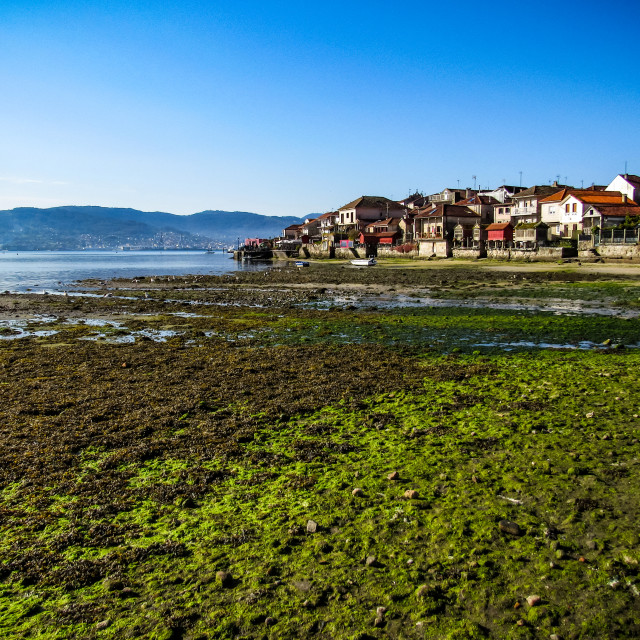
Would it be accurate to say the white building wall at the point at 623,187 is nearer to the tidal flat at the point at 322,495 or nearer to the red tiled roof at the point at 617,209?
the red tiled roof at the point at 617,209

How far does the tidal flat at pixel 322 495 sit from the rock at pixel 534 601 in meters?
0.05

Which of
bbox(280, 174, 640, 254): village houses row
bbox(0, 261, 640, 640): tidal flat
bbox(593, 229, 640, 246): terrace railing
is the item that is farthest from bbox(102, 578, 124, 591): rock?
bbox(280, 174, 640, 254): village houses row

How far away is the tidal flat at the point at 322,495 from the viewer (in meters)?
4.84

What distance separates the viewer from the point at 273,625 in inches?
183

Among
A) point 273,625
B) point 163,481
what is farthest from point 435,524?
point 163,481

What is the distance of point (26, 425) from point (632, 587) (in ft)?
33.8

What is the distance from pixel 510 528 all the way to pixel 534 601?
4.09ft

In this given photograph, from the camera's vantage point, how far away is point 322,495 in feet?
23.3

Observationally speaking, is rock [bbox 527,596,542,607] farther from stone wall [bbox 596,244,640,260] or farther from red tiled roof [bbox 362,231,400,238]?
red tiled roof [bbox 362,231,400,238]

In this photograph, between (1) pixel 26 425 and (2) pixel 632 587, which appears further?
(1) pixel 26 425

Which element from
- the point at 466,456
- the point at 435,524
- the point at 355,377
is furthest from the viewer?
the point at 355,377

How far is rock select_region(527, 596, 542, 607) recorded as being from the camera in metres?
4.80

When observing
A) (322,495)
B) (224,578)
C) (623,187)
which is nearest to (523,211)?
(623,187)

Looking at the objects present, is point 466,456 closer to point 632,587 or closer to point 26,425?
point 632,587
